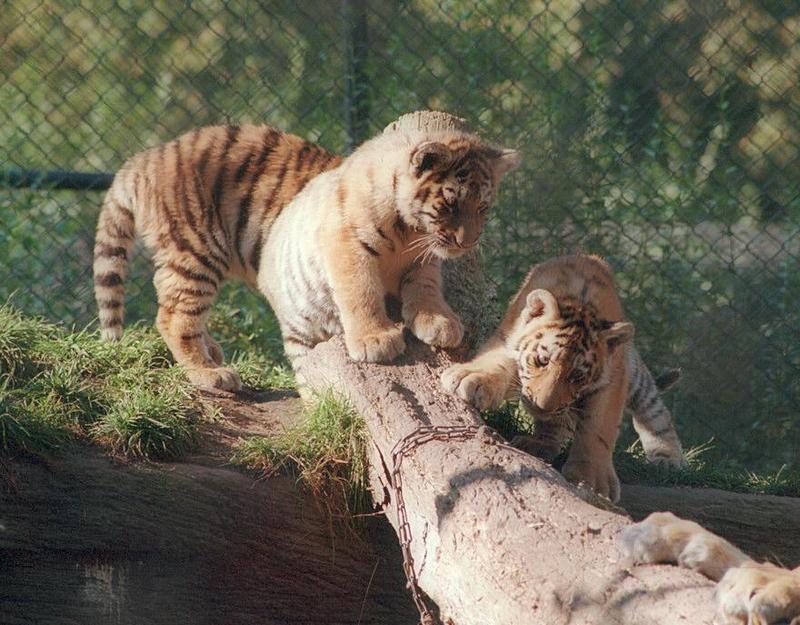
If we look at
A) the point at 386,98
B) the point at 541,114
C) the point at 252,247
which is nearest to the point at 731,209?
the point at 541,114

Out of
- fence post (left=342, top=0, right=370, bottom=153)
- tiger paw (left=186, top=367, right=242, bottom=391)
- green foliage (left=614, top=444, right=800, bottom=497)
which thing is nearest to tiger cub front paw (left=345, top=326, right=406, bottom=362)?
tiger paw (left=186, top=367, right=242, bottom=391)

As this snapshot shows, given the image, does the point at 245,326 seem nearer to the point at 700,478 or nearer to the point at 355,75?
the point at 355,75

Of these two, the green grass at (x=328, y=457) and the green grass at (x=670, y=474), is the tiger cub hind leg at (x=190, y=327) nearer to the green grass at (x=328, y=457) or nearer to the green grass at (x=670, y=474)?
the green grass at (x=328, y=457)

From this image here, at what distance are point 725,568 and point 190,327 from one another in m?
3.12

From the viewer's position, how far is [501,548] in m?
3.17

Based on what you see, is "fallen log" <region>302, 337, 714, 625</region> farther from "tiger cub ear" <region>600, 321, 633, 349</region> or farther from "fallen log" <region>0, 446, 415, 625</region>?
"tiger cub ear" <region>600, 321, 633, 349</region>

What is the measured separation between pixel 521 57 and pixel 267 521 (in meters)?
3.61

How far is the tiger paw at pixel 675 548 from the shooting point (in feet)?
9.33

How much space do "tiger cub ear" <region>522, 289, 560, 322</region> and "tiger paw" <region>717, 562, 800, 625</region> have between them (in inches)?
72.2

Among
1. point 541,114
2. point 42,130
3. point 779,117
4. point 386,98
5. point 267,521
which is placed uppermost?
point 779,117

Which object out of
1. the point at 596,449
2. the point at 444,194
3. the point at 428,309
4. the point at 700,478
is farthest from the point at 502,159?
the point at 700,478

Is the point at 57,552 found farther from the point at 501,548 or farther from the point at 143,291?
the point at 143,291

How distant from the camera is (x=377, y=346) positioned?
14.7 ft

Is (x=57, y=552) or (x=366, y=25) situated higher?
(x=366, y=25)
